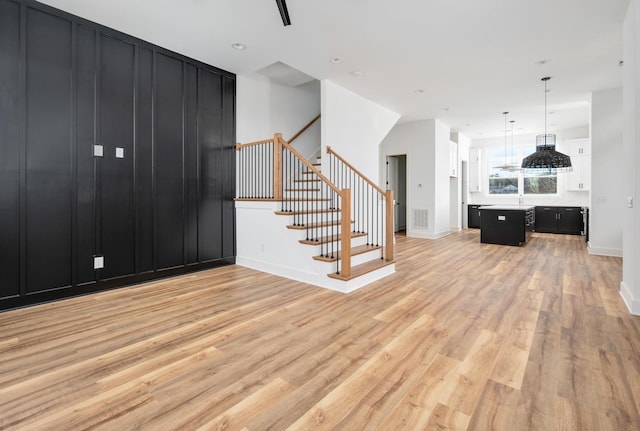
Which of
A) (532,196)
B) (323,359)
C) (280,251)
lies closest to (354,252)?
(280,251)

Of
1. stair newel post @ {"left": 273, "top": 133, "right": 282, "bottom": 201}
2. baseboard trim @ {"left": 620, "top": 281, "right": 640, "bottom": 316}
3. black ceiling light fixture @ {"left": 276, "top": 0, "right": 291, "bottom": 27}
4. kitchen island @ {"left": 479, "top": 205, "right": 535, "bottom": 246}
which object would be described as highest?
black ceiling light fixture @ {"left": 276, "top": 0, "right": 291, "bottom": 27}

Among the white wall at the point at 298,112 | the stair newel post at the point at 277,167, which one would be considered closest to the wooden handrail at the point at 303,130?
the white wall at the point at 298,112

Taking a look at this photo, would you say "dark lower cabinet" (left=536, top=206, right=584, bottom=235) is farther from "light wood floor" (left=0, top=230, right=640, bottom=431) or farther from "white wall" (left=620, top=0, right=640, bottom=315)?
"white wall" (left=620, top=0, right=640, bottom=315)

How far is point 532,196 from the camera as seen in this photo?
9977mm

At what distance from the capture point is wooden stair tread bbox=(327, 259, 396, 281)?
372 centimetres

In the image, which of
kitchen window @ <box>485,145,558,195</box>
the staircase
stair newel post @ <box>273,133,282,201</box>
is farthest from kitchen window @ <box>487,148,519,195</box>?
stair newel post @ <box>273,133,282,201</box>

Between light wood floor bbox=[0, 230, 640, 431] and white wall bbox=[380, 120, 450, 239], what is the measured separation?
175 inches

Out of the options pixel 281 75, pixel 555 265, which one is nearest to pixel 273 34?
pixel 281 75

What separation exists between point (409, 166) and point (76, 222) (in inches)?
289

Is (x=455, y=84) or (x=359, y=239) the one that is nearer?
(x=359, y=239)

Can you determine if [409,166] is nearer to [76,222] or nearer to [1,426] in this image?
[76,222]

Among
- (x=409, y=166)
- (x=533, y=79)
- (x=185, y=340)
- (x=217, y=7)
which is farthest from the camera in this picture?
(x=409, y=166)

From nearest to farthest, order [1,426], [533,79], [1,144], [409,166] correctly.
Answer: [1,426]
[1,144]
[533,79]
[409,166]

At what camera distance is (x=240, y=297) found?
346 cm
